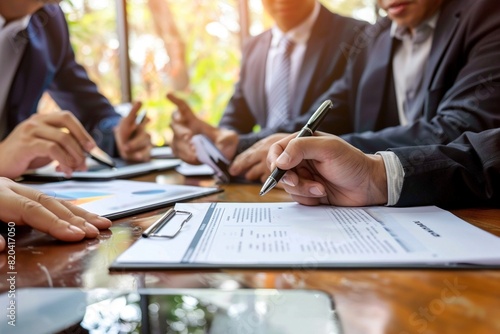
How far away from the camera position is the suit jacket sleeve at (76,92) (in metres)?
1.72

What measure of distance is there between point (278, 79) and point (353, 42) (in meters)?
0.31

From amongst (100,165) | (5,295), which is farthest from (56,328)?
(100,165)

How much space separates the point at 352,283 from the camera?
39 centimetres

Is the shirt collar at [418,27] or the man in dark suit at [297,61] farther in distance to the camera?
the man in dark suit at [297,61]

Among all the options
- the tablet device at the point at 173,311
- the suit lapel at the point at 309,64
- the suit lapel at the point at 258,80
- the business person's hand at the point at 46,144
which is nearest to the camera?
the tablet device at the point at 173,311

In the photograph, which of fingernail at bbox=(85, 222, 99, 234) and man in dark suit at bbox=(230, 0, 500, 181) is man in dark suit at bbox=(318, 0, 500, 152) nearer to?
man in dark suit at bbox=(230, 0, 500, 181)

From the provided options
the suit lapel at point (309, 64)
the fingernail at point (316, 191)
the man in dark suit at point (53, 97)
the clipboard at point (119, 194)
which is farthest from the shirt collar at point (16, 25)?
the fingernail at point (316, 191)

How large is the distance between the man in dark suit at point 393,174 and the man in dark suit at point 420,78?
0.19m

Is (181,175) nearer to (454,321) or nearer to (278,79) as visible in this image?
(278,79)

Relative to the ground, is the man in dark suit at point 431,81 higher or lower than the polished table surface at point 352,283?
higher

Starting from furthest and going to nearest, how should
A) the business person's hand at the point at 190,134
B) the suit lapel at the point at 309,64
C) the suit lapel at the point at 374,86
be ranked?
the suit lapel at the point at 309,64 < the suit lapel at the point at 374,86 < the business person's hand at the point at 190,134

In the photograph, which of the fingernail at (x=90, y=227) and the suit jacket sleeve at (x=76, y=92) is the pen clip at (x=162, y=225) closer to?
the fingernail at (x=90, y=227)

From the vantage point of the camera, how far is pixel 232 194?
0.88 meters

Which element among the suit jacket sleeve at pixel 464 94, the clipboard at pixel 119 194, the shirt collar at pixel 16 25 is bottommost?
the clipboard at pixel 119 194
